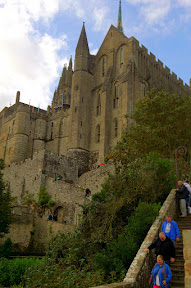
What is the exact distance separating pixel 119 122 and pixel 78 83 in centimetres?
869

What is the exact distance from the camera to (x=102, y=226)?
1140 cm

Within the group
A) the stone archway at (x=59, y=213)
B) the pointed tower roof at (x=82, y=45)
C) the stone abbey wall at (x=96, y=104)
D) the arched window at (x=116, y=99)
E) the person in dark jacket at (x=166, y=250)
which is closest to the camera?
the person in dark jacket at (x=166, y=250)

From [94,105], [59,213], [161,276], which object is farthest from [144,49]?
[161,276]

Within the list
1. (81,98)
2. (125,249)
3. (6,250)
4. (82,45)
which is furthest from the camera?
(82,45)

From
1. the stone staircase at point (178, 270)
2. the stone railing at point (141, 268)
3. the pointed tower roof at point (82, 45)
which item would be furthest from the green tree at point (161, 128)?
the pointed tower roof at point (82, 45)

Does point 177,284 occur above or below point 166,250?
below

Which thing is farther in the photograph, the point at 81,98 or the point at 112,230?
the point at 81,98

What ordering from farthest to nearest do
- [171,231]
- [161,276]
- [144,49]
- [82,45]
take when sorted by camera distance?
[82,45]
[144,49]
[171,231]
[161,276]

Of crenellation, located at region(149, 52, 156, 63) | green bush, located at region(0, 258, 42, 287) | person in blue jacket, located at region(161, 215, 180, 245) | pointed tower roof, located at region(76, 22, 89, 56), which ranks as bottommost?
green bush, located at region(0, 258, 42, 287)

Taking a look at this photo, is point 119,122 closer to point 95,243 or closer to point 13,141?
point 13,141

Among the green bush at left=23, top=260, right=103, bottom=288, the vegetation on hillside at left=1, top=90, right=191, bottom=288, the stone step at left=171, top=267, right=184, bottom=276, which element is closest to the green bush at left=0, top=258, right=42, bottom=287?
the vegetation on hillside at left=1, top=90, right=191, bottom=288

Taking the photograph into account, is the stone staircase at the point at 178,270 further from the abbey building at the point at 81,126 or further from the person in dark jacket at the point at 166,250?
the abbey building at the point at 81,126

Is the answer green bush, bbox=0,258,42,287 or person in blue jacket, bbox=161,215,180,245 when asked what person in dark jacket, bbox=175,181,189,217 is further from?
green bush, bbox=0,258,42,287

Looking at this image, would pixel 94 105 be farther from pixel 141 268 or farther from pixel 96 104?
pixel 141 268
